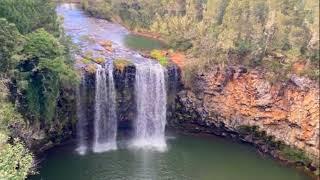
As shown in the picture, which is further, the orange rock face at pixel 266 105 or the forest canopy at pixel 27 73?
the orange rock face at pixel 266 105

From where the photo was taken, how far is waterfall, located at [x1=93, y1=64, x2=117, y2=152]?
26781mm

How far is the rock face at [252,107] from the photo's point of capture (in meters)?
24.6

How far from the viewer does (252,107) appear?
26.6 m

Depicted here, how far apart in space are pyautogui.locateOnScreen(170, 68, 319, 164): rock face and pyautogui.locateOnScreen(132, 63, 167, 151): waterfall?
104 centimetres

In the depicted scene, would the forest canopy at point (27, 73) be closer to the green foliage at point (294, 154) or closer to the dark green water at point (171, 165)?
the dark green water at point (171, 165)

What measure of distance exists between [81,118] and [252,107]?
9450 mm

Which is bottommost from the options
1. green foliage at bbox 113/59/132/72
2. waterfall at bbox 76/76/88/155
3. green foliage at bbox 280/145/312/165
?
green foliage at bbox 280/145/312/165

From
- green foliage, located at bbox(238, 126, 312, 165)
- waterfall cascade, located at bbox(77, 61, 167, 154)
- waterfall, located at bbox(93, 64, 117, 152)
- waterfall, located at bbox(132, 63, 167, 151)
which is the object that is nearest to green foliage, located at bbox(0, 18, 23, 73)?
waterfall cascade, located at bbox(77, 61, 167, 154)

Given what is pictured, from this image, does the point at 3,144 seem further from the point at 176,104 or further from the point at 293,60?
the point at 293,60

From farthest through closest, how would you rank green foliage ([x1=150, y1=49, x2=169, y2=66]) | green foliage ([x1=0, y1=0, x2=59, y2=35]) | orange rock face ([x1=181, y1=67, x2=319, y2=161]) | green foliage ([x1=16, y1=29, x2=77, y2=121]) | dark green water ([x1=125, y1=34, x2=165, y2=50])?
dark green water ([x1=125, y1=34, x2=165, y2=50]) < green foliage ([x1=150, y1=49, x2=169, y2=66]) < orange rock face ([x1=181, y1=67, x2=319, y2=161]) < green foliage ([x1=0, y1=0, x2=59, y2=35]) < green foliage ([x1=16, y1=29, x2=77, y2=121])

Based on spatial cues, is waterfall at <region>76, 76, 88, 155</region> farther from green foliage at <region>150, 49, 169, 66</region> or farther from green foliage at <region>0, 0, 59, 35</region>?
green foliage at <region>150, 49, 169, 66</region>

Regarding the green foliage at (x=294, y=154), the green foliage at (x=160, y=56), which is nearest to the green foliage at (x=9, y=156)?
the green foliage at (x=160, y=56)

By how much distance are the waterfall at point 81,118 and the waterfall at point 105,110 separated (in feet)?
2.03

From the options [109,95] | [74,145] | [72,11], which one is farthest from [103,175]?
[72,11]
